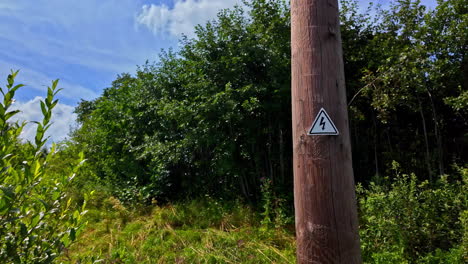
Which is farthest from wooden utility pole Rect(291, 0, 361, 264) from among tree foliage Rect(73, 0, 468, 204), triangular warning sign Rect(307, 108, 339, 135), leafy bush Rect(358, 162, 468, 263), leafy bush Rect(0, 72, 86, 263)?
tree foliage Rect(73, 0, 468, 204)

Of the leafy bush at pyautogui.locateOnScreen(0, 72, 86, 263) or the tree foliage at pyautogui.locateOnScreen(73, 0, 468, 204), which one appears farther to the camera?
the tree foliage at pyautogui.locateOnScreen(73, 0, 468, 204)

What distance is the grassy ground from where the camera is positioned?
3861mm

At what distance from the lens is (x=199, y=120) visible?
18.0 feet

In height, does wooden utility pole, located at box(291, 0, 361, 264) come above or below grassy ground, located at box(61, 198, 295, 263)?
above

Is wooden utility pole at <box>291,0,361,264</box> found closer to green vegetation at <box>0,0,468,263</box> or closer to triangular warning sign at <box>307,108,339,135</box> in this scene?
triangular warning sign at <box>307,108,339,135</box>

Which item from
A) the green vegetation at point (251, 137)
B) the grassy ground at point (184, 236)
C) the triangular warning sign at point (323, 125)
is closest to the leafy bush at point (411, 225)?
the green vegetation at point (251, 137)

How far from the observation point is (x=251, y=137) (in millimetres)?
5891

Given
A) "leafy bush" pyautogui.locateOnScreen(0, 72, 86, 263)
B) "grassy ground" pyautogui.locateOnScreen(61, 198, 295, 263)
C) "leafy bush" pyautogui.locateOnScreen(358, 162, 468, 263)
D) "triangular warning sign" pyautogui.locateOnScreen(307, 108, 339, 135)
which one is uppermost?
"triangular warning sign" pyautogui.locateOnScreen(307, 108, 339, 135)

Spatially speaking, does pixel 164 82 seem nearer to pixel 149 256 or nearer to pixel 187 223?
pixel 187 223

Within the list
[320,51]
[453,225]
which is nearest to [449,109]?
[453,225]

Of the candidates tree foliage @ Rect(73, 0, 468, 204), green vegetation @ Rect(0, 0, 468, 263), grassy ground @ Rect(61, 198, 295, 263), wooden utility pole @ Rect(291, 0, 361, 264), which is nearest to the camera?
wooden utility pole @ Rect(291, 0, 361, 264)

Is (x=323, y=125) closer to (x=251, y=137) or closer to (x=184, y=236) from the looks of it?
(x=184, y=236)

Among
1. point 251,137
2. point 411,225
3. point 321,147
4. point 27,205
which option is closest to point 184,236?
point 251,137

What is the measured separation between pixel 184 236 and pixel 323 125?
3888mm
